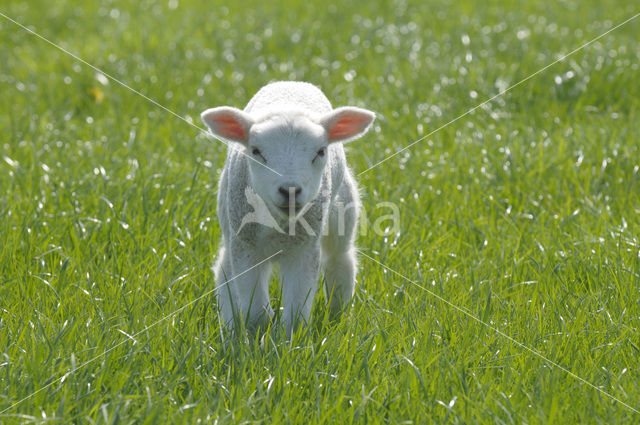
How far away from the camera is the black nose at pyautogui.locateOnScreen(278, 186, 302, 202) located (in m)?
3.20

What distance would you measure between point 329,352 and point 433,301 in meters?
0.77

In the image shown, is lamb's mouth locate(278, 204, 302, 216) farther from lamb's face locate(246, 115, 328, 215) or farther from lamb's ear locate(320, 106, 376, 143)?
lamb's ear locate(320, 106, 376, 143)

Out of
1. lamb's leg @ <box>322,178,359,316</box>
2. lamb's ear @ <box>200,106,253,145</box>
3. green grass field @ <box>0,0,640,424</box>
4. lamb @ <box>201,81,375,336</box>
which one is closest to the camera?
green grass field @ <box>0,0,640,424</box>

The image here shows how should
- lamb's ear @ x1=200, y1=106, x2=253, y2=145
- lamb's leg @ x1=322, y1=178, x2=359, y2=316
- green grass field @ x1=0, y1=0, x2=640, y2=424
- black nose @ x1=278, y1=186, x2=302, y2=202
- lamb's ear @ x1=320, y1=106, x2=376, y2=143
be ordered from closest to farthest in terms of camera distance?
1. green grass field @ x1=0, y1=0, x2=640, y2=424
2. black nose @ x1=278, y1=186, x2=302, y2=202
3. lamb's ear @ x1=200, y1=106, x2=253, y2=145
4. lamb's ear @ x1=320, y1=106, x2=376, y2=143
5. lamb's leg @ x1=322, y1=178, x2=359, y2=316

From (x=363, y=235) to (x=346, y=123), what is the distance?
122cm

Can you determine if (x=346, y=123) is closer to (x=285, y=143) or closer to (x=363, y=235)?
(x=285, y=143)

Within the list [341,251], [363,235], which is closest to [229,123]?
[341,251]

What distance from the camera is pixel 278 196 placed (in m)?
3.24

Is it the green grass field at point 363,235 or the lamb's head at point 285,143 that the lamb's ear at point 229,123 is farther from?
the green grass field at point 363,235

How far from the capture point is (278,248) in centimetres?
371

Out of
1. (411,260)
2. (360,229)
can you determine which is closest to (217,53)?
(360,229)

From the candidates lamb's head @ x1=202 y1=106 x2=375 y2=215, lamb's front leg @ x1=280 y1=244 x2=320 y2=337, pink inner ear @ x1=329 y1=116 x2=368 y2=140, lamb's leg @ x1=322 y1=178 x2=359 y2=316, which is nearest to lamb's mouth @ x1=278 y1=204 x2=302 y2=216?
lamb's head @ x1=202 y1=106 x2=375 y2=215

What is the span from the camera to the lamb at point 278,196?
11.1 feet

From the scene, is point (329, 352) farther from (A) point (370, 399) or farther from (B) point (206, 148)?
(B) point (206, 148)
